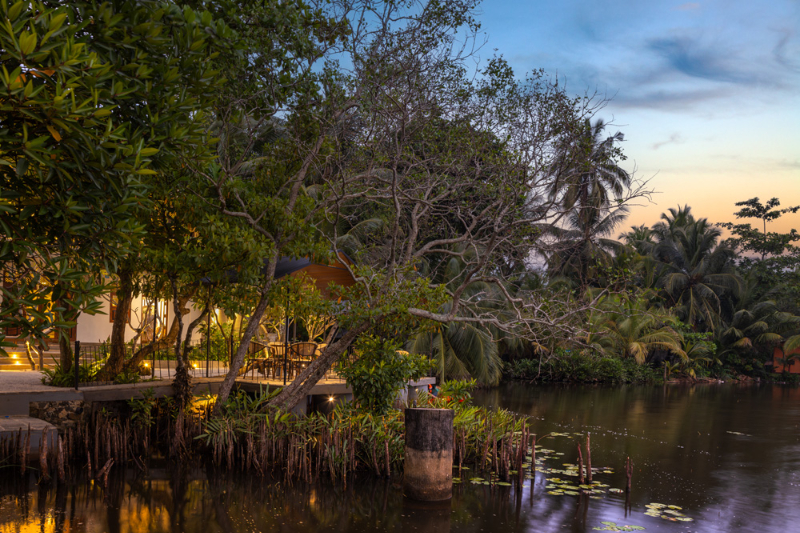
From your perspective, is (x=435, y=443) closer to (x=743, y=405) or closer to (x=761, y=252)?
(x=743, y=405)

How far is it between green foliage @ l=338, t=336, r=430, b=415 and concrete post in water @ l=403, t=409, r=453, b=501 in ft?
6.08

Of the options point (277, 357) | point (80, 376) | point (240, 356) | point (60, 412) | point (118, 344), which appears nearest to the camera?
point (60, 412)

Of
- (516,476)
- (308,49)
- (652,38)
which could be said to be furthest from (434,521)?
(652,38)

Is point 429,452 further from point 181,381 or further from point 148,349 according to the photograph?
point 148,349

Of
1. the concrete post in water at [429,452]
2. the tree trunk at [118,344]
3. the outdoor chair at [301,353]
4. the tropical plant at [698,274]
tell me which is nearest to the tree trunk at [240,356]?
the tree trunk at [118,344]

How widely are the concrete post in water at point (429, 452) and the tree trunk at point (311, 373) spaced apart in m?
2.10

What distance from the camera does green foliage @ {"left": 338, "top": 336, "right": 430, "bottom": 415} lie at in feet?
31.9

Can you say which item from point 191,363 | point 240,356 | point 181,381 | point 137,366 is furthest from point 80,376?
point 240,356

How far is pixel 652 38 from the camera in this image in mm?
14461

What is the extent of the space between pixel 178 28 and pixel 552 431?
38.7ft

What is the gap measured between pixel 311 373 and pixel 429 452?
9.56ft

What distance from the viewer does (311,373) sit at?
10039mm

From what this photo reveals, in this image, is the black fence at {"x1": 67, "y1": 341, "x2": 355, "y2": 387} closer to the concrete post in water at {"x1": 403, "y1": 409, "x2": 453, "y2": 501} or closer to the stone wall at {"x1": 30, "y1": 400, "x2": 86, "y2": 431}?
the stone wall at {"x1": 30, "y1": 400, "x2": 86, "y2": 431}

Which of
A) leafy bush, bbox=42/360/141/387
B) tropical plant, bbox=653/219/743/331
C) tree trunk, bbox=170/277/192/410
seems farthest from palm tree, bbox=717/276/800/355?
leafy bush, bbox=42/360/141/387
